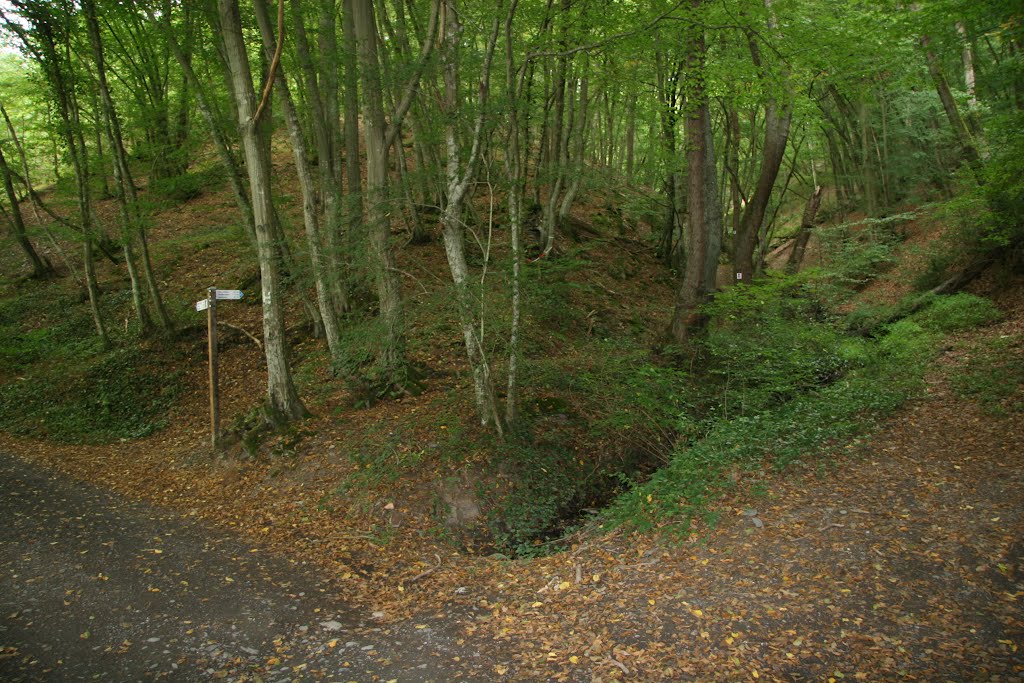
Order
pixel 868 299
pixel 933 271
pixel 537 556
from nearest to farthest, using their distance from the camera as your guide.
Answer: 1. pixel 537 556
2. pixel 933 271
3. pixel 868 299

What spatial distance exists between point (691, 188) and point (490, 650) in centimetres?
910

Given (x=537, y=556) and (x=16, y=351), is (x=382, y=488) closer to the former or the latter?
(x=537, y=556)

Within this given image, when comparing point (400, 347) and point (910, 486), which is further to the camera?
point (400, 347)

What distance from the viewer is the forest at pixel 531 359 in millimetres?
5262

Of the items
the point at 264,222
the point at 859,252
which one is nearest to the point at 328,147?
the point at 264,222

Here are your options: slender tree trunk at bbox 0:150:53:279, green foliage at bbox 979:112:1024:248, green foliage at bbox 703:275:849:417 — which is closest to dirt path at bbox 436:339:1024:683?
green foliage at bbox 703:275:849:417

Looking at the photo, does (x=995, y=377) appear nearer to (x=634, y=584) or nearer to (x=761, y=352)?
(x=761, y=352)

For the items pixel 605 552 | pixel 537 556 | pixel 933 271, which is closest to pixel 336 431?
pixel 537 556

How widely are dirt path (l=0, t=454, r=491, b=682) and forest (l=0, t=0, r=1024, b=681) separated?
14.1 inches

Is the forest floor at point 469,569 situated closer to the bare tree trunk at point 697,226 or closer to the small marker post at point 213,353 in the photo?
the small marker post at point 213,353

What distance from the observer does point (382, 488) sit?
7613mm

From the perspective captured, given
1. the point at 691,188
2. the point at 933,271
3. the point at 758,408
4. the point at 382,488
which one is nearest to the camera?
the point at 382,488

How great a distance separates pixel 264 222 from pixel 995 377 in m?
10.7

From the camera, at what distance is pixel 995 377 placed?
821 cm
